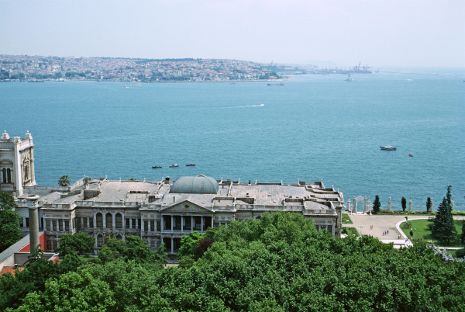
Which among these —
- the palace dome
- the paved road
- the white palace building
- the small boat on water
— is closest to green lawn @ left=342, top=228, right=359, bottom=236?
the paved road

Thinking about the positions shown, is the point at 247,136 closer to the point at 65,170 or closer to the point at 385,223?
the point at 65,170

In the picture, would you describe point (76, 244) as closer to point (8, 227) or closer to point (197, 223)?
point (8, 227)

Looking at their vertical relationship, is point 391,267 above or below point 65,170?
above

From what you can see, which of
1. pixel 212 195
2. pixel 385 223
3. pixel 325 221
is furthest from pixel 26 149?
pixel 385 223

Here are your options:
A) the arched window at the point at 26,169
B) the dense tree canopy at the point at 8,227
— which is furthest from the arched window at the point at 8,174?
the dense tree canopy at the point at 8,227

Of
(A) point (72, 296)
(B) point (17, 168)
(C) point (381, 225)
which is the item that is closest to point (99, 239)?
(B) point (17, 168)

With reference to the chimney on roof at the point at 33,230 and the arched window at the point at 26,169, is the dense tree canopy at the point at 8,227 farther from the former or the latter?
the arched window at the point at 26,169

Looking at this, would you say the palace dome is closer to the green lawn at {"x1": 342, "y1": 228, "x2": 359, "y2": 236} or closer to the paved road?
the green lawn at {"x1": 342, "y1": 228, "x2": 359, "y2": 236}

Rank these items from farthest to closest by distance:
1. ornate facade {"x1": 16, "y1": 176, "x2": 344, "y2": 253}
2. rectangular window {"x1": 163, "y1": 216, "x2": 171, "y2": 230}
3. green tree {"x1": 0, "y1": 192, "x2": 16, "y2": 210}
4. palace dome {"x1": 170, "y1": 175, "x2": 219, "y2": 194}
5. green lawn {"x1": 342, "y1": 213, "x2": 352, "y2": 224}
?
green lawn {"x1": 342, "y1": 213, "x2": 352, "y2": 224} → palace dome {"x1": 170, "y1": 175, "x2": 219, "y2": 194} → green tree {"x1": 0, "y1": 192, "x2": 16, "y2": 210} → rectangular window {"x1": 163, "y1": 216, "x2": 171, "y2": 230} → ornate facade {"x1": 16, "y1": 176, "x2": 344, "y2": 253}
